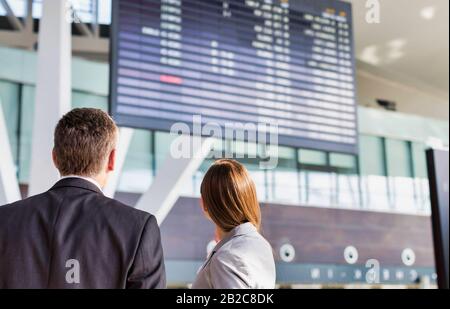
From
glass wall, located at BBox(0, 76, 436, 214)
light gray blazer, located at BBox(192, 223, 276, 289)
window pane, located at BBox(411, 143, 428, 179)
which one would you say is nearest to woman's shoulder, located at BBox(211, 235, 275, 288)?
light gray blazer, located at BBox(192, 223, 276, 289)

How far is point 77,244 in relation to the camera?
3.78 ft

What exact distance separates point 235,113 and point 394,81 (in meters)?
5.91

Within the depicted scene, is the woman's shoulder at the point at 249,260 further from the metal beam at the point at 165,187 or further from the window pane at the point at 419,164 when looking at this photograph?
the window pane at the point at 419,164

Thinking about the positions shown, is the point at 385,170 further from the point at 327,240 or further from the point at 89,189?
the point at 89,189

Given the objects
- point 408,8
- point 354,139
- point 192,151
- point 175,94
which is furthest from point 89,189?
point 408,8

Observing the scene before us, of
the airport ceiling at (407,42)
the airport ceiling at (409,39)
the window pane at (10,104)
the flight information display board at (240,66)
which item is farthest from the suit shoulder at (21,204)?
the window pane at (10,104)

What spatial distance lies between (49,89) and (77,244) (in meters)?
3.06

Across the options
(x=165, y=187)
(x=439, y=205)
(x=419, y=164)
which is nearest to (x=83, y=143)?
(x=439, y=205)

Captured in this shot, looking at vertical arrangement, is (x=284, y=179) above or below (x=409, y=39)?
below

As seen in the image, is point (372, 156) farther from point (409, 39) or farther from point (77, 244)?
point (77, 244)

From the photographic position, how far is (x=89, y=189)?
48.4 inches

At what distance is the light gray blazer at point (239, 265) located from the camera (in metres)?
1.27

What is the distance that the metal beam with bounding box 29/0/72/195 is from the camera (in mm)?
3914

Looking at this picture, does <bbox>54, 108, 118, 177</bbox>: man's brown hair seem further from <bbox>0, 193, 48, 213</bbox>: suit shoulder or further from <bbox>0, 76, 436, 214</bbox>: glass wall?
<bbox>0, 76, 436, 214</bbox>: glass wall
